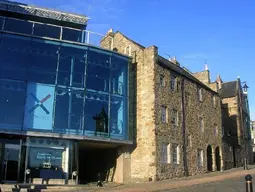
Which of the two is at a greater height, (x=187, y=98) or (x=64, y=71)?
(x=64, y=71)

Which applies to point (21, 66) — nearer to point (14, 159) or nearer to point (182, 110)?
point (14, 159)

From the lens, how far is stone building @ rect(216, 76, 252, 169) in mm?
41750

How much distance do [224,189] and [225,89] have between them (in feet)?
101

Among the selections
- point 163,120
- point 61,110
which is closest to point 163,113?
point 163,120

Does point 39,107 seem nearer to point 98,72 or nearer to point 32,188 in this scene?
point 98,72

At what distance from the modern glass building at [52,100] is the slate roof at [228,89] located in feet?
77.2

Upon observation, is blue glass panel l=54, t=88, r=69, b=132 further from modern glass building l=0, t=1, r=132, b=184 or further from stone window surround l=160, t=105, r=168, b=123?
stone window surround l=160, t=105, r=168, b=123

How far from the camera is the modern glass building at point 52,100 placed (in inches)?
850

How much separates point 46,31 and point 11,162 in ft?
30.6

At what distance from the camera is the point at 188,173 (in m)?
27.9

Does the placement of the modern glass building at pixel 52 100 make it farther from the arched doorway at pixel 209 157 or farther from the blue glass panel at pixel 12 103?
the arched doorway at pixel 209 157

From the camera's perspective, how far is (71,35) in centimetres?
2500

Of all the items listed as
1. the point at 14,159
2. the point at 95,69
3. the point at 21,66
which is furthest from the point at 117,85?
the point at 14,159

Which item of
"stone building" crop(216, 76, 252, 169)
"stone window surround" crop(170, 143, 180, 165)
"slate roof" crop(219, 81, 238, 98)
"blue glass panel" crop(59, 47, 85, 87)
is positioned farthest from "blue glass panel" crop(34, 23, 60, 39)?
"slate roof" crop(219, 81, 238, 98)
